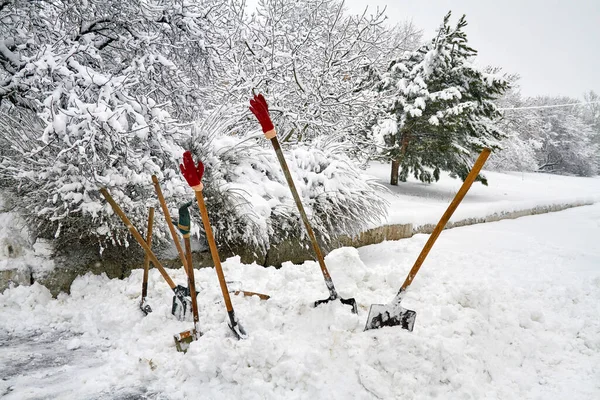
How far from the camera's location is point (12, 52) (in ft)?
11.0

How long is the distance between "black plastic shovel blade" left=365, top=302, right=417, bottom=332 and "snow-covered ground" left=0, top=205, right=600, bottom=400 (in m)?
0.06

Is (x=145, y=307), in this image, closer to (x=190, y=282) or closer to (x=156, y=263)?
(x=156, y=263)

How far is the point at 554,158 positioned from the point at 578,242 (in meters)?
30.7

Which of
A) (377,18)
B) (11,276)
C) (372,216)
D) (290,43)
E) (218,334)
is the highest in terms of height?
(377,18)

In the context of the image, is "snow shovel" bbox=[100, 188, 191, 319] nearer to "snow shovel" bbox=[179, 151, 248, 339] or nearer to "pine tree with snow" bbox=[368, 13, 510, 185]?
"snow shovel" bbox=[179, 151, 248, 339]

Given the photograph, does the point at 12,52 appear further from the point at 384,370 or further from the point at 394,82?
the point at 394,82

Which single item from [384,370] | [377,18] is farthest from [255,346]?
[377,18]

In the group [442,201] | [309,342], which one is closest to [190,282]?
[309,342]

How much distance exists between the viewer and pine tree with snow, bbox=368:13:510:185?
352 inches

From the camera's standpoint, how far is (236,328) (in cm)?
191

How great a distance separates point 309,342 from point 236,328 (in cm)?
40

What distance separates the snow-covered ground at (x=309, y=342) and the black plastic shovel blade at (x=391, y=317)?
2.5 inches

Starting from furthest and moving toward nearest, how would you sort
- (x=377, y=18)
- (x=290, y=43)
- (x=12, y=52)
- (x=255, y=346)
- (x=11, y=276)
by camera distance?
1. (x=377, y=18)
2. (x=290, y=43)
3. (x=12, y=52)
4. (x=11, y=276)
5. (x=255, y=346)

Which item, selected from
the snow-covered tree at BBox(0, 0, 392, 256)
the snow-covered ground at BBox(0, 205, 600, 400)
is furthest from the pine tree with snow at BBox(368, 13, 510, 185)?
the snow-covered ground at BBox(0, 205, 600, 400)
